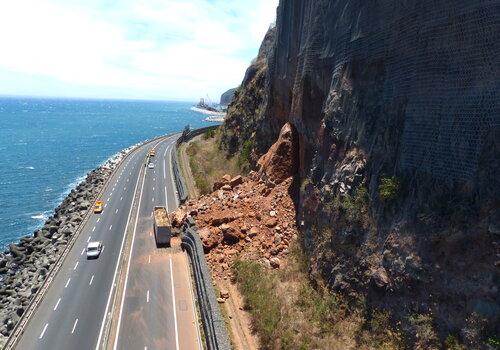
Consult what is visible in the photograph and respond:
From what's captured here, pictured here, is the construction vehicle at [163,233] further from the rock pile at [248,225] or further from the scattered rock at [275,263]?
the scattered rock at [275,263]

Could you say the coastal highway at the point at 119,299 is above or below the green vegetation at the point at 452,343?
below

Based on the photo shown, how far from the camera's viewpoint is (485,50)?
1814 centimetres

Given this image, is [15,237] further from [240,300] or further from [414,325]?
[414,325]

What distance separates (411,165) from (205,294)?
1564 cm

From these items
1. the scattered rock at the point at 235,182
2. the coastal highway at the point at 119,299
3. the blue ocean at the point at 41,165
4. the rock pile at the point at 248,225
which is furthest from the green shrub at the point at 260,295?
the blue ocean at the point at 41,165

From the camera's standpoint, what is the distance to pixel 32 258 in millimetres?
46281

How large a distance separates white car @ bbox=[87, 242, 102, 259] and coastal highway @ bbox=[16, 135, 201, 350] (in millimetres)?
673

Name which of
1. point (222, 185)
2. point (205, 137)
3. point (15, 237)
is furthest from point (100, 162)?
point (222, 185)

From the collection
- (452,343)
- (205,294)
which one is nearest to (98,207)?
(205,294)

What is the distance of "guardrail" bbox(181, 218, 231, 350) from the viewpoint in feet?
79.1

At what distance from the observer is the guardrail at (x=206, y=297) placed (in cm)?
2411

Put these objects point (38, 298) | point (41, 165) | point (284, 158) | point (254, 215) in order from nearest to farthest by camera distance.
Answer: point (38, 298), point (254, 215), point (284, 158), point (41, 165)

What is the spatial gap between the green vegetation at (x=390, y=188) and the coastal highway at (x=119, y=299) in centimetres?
1398

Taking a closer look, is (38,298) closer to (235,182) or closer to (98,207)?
(235,182)
